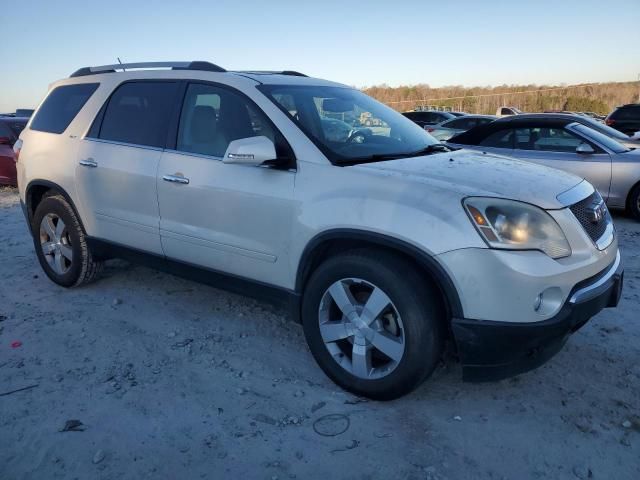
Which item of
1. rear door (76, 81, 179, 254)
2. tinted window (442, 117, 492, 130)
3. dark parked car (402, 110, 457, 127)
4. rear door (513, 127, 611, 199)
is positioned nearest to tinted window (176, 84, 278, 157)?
rear door (76, 81, 179, 254)

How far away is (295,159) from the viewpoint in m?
3.08

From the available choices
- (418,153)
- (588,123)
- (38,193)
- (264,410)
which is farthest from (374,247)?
(588,123)

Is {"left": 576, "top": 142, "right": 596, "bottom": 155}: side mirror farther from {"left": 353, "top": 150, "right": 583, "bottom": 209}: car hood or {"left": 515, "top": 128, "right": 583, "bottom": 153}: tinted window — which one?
{"left": 353, "top": 150, "right": 583, "bottom": 209}: car hood

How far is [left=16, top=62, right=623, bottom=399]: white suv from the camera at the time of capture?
253 centimetres

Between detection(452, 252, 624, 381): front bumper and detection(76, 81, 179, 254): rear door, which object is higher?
detection(76, 81, 179, 254): rear door

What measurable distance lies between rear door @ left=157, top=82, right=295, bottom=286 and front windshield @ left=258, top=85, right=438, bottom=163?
0.80ft

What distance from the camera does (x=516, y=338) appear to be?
8.16ft

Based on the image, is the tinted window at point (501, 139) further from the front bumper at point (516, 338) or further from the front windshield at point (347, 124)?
the front bumper at point (516, 338)

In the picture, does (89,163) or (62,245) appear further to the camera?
(62,245)

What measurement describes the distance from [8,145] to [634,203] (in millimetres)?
10902

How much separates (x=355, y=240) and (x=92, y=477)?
1.71 m

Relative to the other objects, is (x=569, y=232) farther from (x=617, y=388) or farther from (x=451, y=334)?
(x=617, y=388)

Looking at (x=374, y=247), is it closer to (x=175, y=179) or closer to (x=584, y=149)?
(x=175, y=179)

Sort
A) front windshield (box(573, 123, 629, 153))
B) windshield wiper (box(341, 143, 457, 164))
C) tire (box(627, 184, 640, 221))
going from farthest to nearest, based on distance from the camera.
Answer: front windshield (box(573, 123, 629, 153)), tire (box(627, 184, 640, 221)), windshield wiper (box(341, 143, 457, 164))
